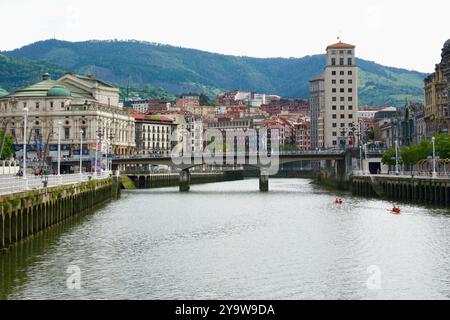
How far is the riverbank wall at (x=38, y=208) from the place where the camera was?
49.7 metres

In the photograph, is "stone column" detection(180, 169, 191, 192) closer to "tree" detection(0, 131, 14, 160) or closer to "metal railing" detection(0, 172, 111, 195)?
"tree" detection(0, 131, 14, 160)

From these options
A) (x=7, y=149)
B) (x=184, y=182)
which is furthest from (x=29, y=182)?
(x=7, y=149)

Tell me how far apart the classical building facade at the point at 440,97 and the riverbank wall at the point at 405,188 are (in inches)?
883

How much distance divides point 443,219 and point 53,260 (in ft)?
125

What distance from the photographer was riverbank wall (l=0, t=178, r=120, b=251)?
49688 mm

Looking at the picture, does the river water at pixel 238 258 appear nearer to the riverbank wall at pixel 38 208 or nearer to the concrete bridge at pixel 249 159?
the riverbank wall at pixel 38 208

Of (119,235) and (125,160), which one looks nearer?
(119,235)

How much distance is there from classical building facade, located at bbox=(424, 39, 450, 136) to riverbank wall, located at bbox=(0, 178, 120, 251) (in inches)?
2923

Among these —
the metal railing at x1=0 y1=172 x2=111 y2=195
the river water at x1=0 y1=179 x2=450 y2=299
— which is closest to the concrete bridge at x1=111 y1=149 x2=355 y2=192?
the metal railing at x1=0 y1=172 x2=111 y2=195

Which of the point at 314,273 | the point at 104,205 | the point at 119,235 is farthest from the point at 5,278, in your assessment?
the point at 104,205

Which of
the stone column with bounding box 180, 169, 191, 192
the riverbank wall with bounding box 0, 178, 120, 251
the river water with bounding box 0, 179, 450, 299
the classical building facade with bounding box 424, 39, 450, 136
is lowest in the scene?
the river water with bounding box 0, 179, 450, 299

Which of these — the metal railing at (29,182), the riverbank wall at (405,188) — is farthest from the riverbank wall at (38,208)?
the riverbank wall at (405,188)

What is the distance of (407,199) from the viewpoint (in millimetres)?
105438

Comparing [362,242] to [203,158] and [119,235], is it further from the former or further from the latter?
[203,158]
